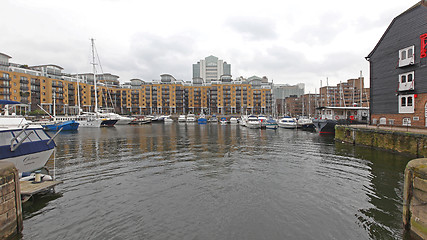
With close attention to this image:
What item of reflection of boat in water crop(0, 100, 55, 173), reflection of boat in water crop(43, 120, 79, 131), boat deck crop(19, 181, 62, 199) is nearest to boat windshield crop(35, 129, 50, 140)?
reflection of boat in water crop(0, 100, 55, 173)

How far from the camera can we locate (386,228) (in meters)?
7.50

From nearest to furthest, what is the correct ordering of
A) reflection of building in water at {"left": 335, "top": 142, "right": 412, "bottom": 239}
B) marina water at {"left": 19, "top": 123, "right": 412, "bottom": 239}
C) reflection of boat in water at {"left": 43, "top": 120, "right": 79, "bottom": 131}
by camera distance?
marina water at {"left": 19, "top": 123, "right": 412, "bottom": 239}
reflection of building in water at {"left": 335, "top": 142, "right": 412, "bottom": 239}
reflection of boat in water at {"left": 43, "top": 120, "right": 79, "bottom": 131}

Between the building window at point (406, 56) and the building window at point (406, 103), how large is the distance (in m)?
3.87

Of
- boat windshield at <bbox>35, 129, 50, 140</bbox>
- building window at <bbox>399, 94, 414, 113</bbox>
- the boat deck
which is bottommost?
the boat deck

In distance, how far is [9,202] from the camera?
6.42 metres

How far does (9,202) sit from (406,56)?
119 feet

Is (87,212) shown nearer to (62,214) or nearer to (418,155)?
(62,214)

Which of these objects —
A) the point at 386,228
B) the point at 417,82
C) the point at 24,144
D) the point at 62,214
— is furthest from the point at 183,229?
the point at 417,82

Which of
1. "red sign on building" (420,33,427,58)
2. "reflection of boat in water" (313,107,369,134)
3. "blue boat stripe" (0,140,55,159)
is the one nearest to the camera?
"blue boat stripe" (0,140,55,159)

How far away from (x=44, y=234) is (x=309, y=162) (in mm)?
17218

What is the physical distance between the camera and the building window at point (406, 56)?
2459 cm

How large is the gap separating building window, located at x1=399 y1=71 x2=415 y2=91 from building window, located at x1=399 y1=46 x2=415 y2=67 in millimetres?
1257

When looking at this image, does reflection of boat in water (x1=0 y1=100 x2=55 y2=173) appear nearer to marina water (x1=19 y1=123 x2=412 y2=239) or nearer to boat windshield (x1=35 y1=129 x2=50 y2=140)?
boat windshield (x1=35 y1=129 x2=50 y2=140)

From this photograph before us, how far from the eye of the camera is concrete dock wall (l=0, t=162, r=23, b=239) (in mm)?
6195
